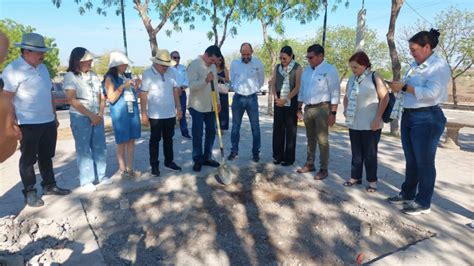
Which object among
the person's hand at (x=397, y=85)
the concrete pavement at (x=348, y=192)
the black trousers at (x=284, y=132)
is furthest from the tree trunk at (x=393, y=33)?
the person's hand at (x=397, y=85)

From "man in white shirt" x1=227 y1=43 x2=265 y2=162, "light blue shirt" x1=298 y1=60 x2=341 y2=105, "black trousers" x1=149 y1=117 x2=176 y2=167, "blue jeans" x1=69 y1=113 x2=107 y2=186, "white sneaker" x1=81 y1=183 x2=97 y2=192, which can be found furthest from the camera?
"man in white shirt" x1=227 y1=43 x2=265 y2=162

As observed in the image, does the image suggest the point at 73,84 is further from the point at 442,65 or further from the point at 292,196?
the point at 442,65

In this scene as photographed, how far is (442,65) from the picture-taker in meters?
3.22

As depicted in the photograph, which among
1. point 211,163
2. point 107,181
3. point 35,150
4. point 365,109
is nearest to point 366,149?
point 365,109

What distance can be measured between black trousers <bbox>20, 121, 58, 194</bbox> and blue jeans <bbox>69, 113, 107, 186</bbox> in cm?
27

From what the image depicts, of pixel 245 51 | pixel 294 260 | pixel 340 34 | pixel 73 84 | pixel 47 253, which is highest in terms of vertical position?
pixel 340 34

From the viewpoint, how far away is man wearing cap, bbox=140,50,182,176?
439cm

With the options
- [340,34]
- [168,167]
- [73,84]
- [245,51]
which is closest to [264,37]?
[245,51]

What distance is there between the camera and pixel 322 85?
171 inches

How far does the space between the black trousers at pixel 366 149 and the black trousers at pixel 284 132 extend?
100cm

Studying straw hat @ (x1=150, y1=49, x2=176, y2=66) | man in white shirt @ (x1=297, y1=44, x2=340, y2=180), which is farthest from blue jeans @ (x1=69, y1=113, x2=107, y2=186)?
Answer: man in white shirt @ (x1=297, y1=44, x2=340, y2=180)

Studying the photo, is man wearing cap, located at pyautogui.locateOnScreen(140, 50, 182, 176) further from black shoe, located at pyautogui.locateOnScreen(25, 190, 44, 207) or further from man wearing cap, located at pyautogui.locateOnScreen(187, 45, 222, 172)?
black shoe, located at pyautogui.locateOnScreen(25, 190, 44, 207)

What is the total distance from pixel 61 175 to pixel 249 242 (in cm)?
338

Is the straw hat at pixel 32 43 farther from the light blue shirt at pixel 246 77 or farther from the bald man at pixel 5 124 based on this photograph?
the light blue shirt at pixel 246 77
